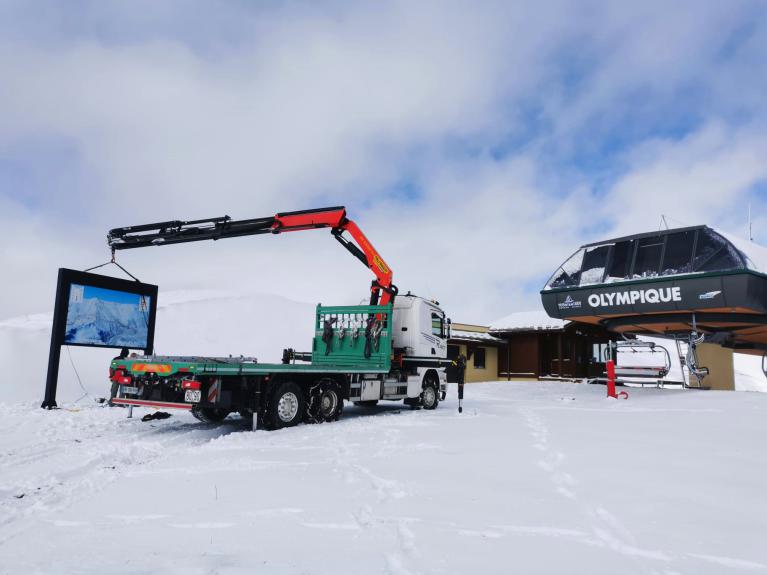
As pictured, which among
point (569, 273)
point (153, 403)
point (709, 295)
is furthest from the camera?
point (569, 273)

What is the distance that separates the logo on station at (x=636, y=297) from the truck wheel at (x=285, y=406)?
30.3 feet

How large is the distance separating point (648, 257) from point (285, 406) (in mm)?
10439

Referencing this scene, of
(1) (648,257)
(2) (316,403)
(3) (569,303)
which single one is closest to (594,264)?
(3) (569,303)

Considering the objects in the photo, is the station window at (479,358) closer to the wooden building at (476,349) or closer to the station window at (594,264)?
the wooden building at (476,349)

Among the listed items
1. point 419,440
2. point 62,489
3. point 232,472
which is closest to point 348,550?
point 232,472

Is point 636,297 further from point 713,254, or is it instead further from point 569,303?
point 713,254

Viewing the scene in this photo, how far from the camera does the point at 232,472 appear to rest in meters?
5.57

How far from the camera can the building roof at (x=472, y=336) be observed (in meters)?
26.4

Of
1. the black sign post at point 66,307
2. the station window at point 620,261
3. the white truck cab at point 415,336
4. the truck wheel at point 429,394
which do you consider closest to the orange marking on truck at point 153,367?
the black sign post at point 66,307

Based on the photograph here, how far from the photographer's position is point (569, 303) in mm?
15820

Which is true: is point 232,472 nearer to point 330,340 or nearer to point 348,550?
point 348,550

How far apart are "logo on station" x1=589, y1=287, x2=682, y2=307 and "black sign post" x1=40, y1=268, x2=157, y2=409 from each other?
11970 millimetres

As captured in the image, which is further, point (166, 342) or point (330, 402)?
point (166, 342)

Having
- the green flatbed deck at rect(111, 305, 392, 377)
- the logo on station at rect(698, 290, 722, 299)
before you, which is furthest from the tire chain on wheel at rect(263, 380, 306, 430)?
the logo on station at rect(698, 290, 722, 299)
